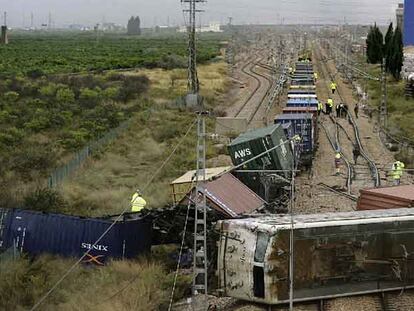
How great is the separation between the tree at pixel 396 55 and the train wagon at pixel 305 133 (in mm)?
31955

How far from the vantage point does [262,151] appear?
2591cm

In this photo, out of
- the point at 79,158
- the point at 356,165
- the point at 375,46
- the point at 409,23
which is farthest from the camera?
the point at 409,23

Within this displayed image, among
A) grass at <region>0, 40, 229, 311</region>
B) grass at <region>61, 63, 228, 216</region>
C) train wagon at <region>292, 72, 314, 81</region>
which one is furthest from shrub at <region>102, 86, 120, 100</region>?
train wagon at <region>292, 72, 314, 81</region>

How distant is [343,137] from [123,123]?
1404 centimetres

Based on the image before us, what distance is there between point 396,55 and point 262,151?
41483mm

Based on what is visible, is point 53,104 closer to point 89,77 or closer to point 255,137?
point 89,77

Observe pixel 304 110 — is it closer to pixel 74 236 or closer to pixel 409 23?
pixel 74 236

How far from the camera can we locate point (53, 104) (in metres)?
50.6

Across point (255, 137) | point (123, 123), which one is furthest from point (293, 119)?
point (123, 123)

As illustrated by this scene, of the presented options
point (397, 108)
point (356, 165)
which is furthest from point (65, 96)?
point (356, 165)

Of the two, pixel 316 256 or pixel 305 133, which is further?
pixel 305 133

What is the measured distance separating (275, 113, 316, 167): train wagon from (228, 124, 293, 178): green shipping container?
448 cm

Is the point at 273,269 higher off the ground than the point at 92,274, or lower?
higher

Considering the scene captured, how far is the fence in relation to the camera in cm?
2822
